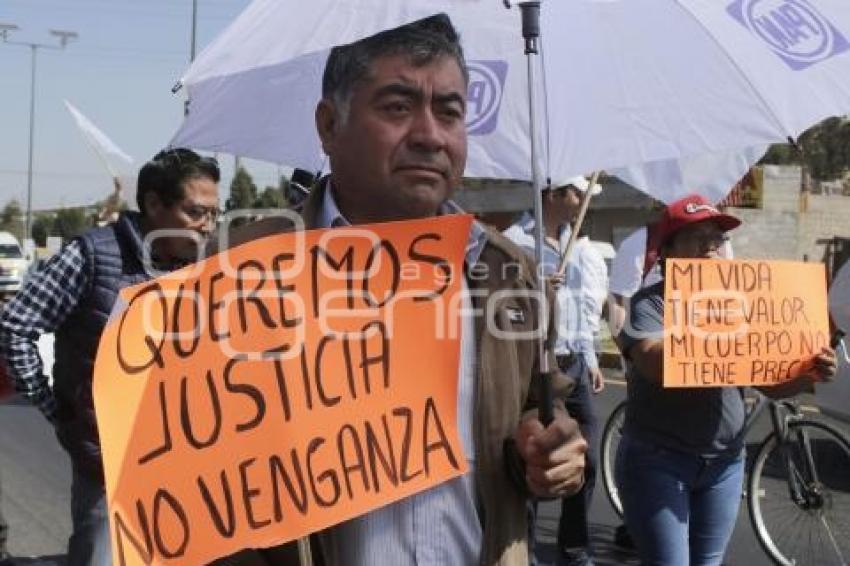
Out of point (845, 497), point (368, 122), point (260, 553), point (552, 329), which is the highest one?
point (368, 122)

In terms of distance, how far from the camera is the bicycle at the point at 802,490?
538 cm

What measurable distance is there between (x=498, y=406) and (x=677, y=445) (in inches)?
77.3

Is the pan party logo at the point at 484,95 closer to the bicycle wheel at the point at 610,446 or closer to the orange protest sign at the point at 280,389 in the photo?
the orange protest sign at the point at 280,389

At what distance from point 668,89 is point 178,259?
172cm

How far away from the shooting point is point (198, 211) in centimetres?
395

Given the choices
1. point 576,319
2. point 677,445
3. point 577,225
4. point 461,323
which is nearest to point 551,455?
point 461,323

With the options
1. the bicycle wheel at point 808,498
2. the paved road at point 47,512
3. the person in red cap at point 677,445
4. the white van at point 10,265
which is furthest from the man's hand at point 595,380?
the white van at point 10,265

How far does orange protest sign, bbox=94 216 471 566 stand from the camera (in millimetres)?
1881

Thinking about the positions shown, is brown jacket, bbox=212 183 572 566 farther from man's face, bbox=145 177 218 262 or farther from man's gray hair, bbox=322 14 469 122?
man's face, bbox=145 177 218 262

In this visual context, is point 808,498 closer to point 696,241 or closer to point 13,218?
point 696,241

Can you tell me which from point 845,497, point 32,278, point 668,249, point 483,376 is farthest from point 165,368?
point 845,497

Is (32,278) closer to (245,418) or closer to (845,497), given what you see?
(245,418)

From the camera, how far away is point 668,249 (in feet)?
13.6

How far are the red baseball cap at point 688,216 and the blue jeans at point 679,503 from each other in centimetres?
77
